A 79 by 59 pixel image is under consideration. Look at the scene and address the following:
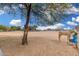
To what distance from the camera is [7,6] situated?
149 centimetres

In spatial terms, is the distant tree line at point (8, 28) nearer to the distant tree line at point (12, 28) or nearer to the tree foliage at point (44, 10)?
the distant tree line at point (12, 28)

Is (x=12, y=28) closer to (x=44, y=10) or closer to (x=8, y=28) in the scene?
(x=8, y=28)

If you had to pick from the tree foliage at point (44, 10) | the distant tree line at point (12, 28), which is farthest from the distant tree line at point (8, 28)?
the tree foliage at point (44, 10)

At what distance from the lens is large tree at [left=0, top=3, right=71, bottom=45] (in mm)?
1493

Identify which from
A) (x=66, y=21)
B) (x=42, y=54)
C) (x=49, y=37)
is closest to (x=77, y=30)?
(x=66, y=21)

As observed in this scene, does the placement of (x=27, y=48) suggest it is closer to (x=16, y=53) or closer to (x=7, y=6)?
(x=16, y=53)

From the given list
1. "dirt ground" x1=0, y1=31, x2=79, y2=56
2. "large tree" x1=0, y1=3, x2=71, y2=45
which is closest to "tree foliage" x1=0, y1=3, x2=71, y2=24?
"large tree" x1=0, y1=3, x2=71, y2=45

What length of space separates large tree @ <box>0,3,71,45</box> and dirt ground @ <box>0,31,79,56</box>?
6 cm

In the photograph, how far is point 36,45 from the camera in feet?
4.91

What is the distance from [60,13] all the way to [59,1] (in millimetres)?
99

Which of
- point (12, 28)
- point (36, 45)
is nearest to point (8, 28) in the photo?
point (12, 28)

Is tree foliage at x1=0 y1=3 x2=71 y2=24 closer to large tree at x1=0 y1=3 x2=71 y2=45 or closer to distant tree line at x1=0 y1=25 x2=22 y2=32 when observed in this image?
large tree at x1=0 y1=3 x2=71 y2=45

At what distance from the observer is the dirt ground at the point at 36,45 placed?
148cm

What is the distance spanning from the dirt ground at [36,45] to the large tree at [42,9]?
0.06m
